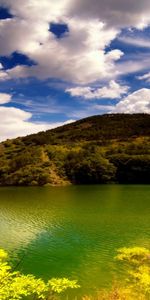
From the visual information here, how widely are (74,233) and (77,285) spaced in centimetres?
2604

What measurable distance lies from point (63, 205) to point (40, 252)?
114ft

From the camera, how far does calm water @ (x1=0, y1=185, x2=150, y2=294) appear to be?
1369 inches

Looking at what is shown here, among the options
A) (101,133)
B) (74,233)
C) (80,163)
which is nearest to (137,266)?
(74,233)

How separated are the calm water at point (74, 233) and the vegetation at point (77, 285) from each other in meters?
1.64

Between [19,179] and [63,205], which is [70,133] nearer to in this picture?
[19,179]

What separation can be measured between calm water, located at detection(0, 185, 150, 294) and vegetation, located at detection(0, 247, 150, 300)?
5.38 feet

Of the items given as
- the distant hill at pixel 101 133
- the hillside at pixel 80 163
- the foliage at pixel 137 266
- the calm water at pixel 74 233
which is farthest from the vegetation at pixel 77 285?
the distant hill at pixel 101 133

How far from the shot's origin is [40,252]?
40906 mm

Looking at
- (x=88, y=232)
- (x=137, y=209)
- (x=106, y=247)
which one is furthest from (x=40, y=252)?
(x=137, y=209)

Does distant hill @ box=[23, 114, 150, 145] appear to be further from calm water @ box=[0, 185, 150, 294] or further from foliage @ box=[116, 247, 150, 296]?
foliage @ box=[116, 247, 150, 296]

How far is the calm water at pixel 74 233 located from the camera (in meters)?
34.8

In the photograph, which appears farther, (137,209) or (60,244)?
(137,209)

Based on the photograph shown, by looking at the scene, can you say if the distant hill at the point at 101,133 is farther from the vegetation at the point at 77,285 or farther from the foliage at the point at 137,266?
the vegetation at the point at 77,285

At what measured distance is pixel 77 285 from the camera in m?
23.5
